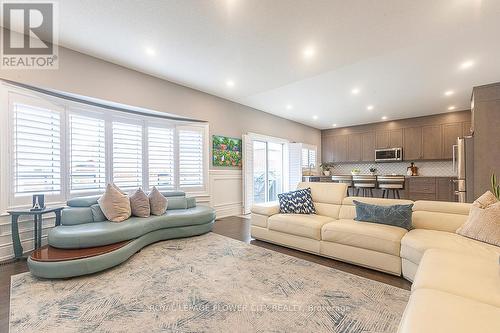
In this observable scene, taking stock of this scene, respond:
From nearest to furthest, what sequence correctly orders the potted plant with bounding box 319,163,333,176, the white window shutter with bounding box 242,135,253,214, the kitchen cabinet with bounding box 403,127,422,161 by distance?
the white window shutter with bounding box 242,135,253,214 → the kitchen cabinet with bounding box 403,127,422,161 → the potted plant with bounding box 319,163,333,176

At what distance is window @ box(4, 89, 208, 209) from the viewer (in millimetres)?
2893

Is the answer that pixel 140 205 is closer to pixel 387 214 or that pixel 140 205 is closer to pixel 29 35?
pixel 29 35

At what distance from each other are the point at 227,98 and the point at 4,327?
4.83 m

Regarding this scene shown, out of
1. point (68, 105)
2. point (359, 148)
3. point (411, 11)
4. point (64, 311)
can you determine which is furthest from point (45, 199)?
point (359, 148)

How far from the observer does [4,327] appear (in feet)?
5.27

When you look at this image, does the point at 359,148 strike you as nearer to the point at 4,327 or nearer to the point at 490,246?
the point at 490,246

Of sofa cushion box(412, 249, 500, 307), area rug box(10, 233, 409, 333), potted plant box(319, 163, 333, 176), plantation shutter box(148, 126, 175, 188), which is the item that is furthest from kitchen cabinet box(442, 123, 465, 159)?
plantation shutter box(148, 126, 175, 188)

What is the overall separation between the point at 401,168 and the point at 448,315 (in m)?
7.56

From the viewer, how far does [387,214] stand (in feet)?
8.87

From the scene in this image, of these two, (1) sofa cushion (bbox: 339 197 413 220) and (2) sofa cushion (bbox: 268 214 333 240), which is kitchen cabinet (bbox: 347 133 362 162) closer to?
(1) sofa cushion (bbox: 339 197 413 220)

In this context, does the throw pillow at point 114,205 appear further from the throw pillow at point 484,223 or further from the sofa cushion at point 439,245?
the throw pillow at point 484,223

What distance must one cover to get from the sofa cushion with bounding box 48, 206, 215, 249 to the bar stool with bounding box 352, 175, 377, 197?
526cm

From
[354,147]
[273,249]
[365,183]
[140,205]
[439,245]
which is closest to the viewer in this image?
[439,245]

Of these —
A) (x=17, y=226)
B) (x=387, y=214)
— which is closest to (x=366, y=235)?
(x=387, y=214)
